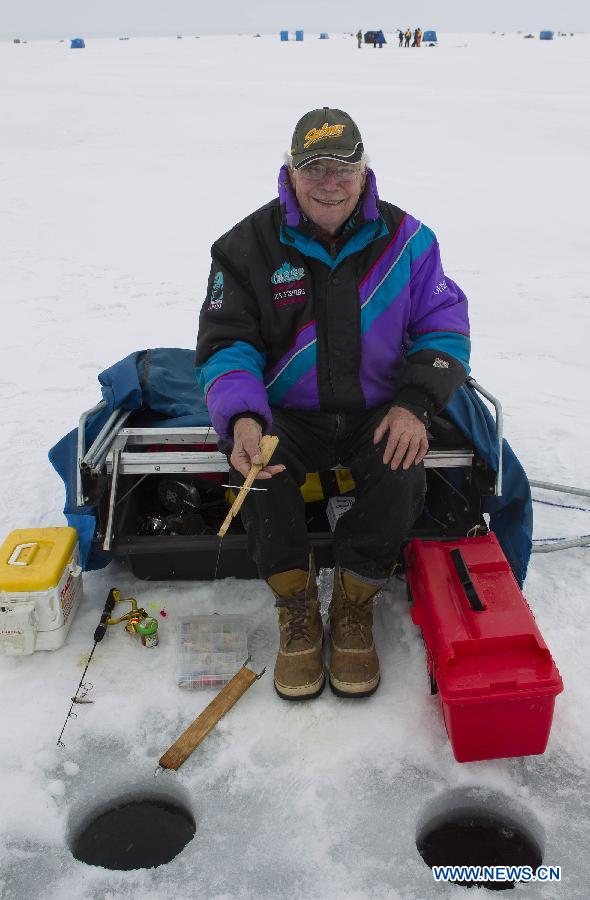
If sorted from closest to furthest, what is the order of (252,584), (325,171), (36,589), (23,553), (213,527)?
(325,171)
(36,589)
(23,553)
(252,584)
(213,527)

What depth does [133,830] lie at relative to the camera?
2059 mm

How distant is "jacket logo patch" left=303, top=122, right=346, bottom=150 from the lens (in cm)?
232

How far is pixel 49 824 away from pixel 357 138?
7.28ft

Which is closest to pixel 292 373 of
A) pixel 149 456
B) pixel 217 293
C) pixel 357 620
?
pixel 217 293

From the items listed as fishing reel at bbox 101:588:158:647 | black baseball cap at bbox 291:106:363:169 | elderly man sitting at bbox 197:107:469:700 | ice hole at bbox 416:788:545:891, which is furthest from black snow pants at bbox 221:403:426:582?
black baseball cap at bbox 291:106:363:169

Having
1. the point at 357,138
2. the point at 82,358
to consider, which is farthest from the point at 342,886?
the point at 82,358

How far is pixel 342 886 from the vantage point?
73.0 inches

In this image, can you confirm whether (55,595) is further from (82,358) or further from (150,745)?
(82,358)

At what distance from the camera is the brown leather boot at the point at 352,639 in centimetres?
238

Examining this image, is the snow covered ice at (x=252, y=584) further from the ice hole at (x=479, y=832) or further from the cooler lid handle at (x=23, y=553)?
the cooler lid handle at (x=23, y=553)

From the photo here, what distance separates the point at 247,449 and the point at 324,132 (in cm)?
102

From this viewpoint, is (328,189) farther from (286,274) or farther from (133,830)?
(133,830)

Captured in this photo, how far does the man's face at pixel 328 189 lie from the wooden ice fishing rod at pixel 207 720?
1522 millimetres

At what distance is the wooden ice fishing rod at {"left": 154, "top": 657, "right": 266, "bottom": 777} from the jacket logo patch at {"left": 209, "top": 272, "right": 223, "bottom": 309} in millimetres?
1230
